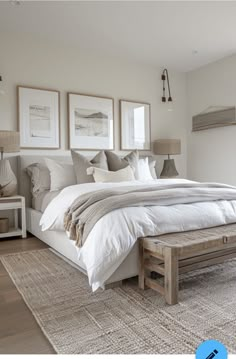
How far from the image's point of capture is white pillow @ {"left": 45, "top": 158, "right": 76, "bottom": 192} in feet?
10.6

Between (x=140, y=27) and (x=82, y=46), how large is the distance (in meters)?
0.99

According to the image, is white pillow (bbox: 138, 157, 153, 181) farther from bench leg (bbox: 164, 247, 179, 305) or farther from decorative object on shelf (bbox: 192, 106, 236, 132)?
bench leg (bbox: 164, 247, 179, 305)

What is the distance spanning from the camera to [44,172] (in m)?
3.46

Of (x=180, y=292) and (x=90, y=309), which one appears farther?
(x=180, y=292)

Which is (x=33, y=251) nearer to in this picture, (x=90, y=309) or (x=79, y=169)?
(x=79, y=169)

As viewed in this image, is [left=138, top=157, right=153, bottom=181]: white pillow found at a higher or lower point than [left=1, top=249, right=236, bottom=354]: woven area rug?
higher

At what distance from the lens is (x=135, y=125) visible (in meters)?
4.68

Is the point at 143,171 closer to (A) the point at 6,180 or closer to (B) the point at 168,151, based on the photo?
(B) the point at 168,151

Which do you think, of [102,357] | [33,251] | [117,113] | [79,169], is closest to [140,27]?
[117,113]

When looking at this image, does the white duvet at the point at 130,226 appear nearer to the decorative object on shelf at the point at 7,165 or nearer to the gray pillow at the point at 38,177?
the gray pillow at the point at 38,177

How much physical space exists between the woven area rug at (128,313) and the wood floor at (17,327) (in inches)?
1.6

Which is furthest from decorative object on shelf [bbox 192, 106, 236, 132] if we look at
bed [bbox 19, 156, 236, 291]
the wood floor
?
the wood floor

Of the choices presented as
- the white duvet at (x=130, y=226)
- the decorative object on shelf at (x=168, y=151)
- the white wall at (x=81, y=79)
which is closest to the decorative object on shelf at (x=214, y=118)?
the white wall at (x=81, y=79)

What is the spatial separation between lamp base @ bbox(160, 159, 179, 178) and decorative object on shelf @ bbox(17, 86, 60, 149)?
5.92 ft
